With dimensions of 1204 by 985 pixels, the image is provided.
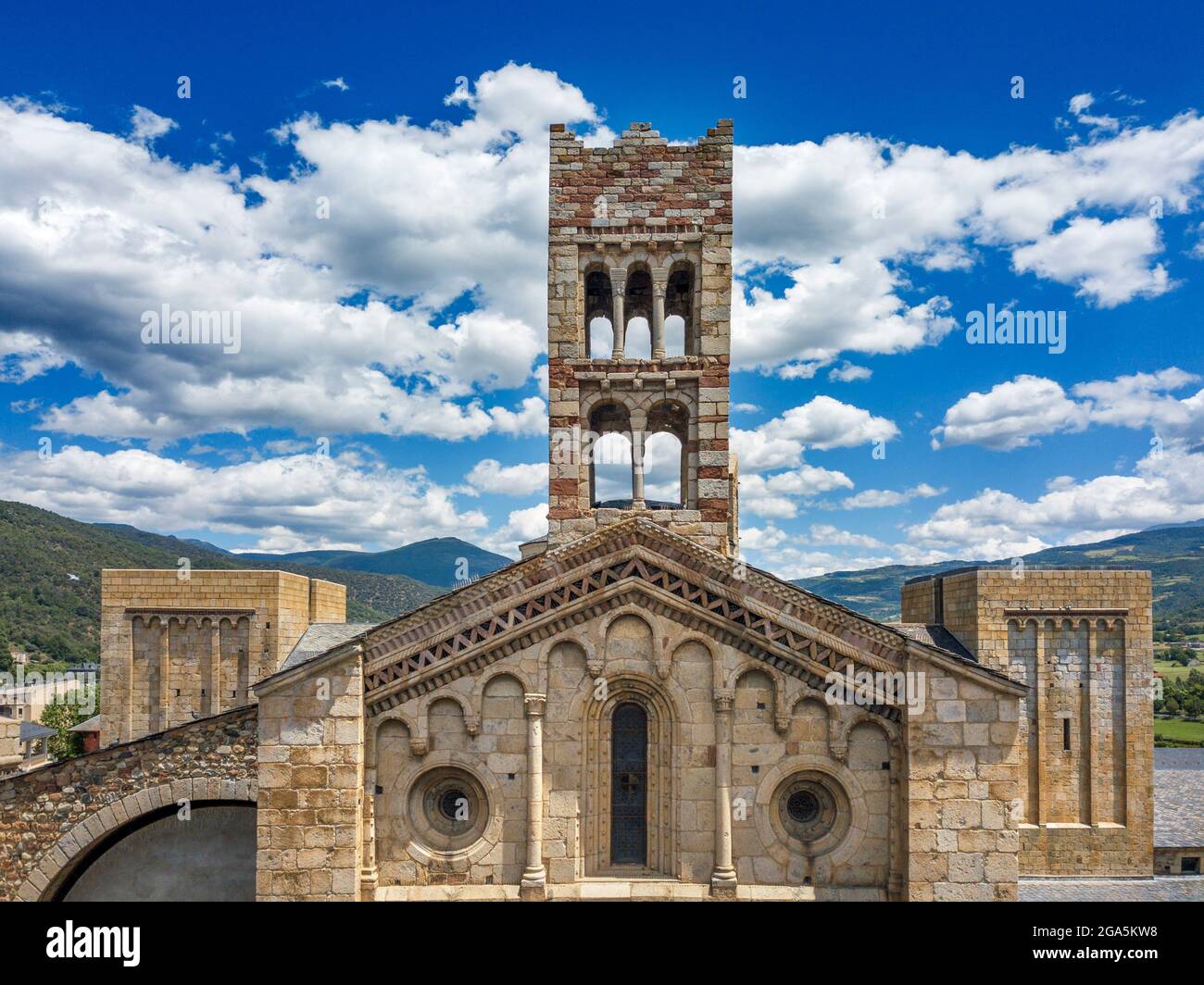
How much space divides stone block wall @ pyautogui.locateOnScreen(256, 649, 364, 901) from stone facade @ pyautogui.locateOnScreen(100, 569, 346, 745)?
1780 cm

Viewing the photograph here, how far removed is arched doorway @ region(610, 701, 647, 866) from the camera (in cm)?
1667

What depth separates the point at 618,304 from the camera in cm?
1942

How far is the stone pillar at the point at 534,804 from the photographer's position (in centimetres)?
1585

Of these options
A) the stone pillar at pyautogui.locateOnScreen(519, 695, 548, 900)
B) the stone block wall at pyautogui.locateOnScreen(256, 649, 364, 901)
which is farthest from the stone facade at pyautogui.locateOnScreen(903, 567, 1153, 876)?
the stone block wall at pyautogui.locateOnScreen(256, 649, 364, 901)

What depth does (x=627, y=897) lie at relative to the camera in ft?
51.7

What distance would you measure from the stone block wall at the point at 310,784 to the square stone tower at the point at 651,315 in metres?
6.03

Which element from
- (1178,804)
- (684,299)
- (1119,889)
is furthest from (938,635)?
(684,299)

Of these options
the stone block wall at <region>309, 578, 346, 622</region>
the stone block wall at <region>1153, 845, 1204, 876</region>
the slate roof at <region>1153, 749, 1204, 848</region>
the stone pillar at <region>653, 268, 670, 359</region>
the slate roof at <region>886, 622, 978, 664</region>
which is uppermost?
the stone pillar at <region>653, 268, 670, 359</region>

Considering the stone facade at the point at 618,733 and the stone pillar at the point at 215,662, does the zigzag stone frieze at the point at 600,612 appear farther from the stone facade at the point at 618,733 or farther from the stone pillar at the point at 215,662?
the stone pillar at the point at 215,662

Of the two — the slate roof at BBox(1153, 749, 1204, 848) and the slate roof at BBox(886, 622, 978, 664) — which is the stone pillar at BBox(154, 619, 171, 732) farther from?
the slate roof at BBox(1153, 749, 1204, 848)

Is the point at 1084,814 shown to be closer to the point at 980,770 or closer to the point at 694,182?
the point at 980,770

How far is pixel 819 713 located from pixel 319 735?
10.0 m

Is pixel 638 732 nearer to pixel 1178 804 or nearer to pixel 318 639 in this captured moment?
pixel 318 639

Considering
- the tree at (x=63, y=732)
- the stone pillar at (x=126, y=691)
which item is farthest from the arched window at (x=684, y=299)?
the tree at (x=63, y=732)
